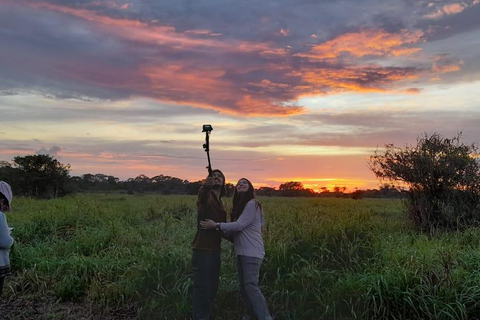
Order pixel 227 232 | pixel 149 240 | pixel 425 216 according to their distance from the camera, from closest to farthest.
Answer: pixel 227 232
pixel 149 240
pixel 425 216

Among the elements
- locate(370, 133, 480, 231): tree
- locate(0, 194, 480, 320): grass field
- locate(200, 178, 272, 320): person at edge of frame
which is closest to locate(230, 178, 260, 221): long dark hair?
locate(200, 178, 272, 320): person at edge of frame

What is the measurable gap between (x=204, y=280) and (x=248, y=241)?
0.75m

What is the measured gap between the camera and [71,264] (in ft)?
27.3

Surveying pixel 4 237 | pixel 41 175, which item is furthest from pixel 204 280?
pixel 41 175

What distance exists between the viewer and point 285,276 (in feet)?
23.0

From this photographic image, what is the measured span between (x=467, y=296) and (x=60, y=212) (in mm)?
9811

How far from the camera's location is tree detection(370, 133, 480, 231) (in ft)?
38.0

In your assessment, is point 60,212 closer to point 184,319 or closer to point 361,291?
point 184,319

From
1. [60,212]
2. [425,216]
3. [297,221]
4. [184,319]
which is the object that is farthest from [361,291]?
[60,212]

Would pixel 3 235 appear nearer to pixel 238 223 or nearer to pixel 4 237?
pixel 4 237

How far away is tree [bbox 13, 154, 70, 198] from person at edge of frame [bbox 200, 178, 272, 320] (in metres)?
26.6

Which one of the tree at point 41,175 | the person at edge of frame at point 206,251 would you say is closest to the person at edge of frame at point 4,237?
the person at edge of frame at point 206,251

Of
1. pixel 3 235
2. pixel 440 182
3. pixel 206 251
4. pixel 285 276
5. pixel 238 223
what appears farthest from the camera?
pixel 440 182

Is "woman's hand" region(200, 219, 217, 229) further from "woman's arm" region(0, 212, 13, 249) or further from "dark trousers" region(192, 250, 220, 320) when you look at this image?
"woman's arm" region(0, 212, 13, 249)
